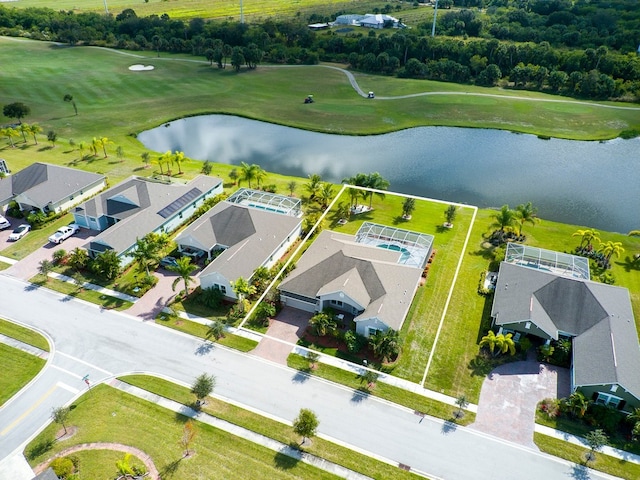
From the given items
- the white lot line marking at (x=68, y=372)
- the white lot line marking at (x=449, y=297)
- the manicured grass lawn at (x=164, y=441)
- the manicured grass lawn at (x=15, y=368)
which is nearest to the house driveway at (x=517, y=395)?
the white lot line marking at (x=449, y=297)

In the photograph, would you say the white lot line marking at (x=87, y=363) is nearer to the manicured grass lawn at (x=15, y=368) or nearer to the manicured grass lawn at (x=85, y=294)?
the manicured grass lawn at (x=15, y=368)

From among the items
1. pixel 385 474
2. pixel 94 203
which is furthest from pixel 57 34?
→ pixel 385 474

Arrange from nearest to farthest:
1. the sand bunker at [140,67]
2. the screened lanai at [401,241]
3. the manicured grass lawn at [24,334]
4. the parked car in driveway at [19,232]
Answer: the manicured grass lawn at [24,334] → the screened lanai at [401,241] → the parked car in driveway at [19,232] → the sand bunker at [140,67]

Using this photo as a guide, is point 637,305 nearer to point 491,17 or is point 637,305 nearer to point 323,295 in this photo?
point 323,295

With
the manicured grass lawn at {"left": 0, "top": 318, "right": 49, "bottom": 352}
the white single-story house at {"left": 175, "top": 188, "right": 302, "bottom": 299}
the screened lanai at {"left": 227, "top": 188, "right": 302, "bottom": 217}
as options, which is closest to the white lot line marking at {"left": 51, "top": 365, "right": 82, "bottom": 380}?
the manicured grass lawn at {"left": 0, "top": 318, "right": 49, "bottom": 352}

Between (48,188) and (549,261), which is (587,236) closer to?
(549,261)

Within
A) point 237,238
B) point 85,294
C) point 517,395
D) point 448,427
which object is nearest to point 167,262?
point 237,238
